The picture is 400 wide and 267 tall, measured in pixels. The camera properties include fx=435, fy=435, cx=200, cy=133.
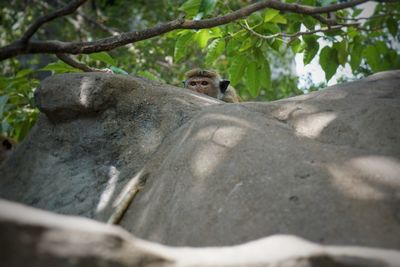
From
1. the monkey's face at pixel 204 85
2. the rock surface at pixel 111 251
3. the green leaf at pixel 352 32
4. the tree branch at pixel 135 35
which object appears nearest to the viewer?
the rock surface at pixel 111 251

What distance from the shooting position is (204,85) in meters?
7.00

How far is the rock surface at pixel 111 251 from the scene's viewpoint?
46.3 inches

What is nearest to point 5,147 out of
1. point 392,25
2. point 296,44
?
point 296,44

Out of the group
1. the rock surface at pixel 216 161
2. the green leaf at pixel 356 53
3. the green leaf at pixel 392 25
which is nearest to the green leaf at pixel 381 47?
the green leaf at pixel 356 53

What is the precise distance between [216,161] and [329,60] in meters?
1.96

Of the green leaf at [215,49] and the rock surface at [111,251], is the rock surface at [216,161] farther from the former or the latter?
the green leaf at [215,49]

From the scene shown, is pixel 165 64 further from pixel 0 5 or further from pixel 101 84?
pixel 101 84

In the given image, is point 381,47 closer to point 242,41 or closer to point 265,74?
point 265,74

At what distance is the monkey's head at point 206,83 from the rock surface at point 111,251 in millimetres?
5524

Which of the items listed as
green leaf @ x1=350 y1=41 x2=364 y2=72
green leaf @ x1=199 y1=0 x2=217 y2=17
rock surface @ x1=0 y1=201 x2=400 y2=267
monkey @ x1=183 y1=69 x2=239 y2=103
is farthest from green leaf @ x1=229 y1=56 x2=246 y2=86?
monkey @ x1=183 y1=69 x2=239 y2=103

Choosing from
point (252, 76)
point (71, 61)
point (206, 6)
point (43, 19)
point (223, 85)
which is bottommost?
point (223, 85)

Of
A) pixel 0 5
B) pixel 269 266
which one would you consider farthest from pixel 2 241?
pixel 0 5

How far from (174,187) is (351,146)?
1.05m

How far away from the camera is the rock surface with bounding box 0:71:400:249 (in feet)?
6.37
